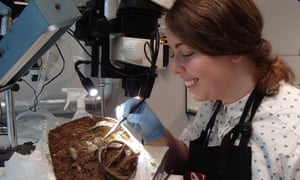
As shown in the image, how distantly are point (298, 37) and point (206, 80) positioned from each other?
1.20 metres

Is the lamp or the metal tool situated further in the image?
the metal tool

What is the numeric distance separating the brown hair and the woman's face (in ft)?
0.09

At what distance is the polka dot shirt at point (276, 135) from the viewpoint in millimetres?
896

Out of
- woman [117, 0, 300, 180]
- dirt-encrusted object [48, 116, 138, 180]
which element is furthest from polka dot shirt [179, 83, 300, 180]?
dirt-encrusted object [48, 116, 138, 180]

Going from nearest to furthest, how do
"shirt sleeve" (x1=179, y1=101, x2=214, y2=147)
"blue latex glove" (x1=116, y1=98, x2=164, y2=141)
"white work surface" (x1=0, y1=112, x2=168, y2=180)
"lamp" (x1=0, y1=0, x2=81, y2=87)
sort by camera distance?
"lamp" (x1=0, y1=0, x2=81, y2=87)
"white work surface" (x1=0, y1=112, x2=168, y2=180)
"blue latex glove" (x1=116, y1=98, x2=164, y2=141)
"shirt sleeve" (x1=179, y1=101, x2=214, y2=147)

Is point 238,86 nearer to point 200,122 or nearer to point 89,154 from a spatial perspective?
point 200,122

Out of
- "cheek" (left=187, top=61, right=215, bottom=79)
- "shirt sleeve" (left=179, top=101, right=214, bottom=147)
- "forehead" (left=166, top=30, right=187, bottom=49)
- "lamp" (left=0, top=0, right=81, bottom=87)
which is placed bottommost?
"shirt sleeve" (left=179, top=101, right=214, bottom=147)

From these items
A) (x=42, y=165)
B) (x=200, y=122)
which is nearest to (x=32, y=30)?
(x=42, y=165)

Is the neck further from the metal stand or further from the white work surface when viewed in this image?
the metal stand

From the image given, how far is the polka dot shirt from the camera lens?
2.94ft

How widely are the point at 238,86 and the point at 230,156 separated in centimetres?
26

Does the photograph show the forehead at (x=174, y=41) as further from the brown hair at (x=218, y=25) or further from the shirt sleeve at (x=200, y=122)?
the shirt sleeve at (x=200, y=122)

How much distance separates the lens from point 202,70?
0.99 meters

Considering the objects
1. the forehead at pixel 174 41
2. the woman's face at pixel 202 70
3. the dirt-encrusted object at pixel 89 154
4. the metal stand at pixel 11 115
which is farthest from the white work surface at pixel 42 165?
the forehead at pixel 174 41
